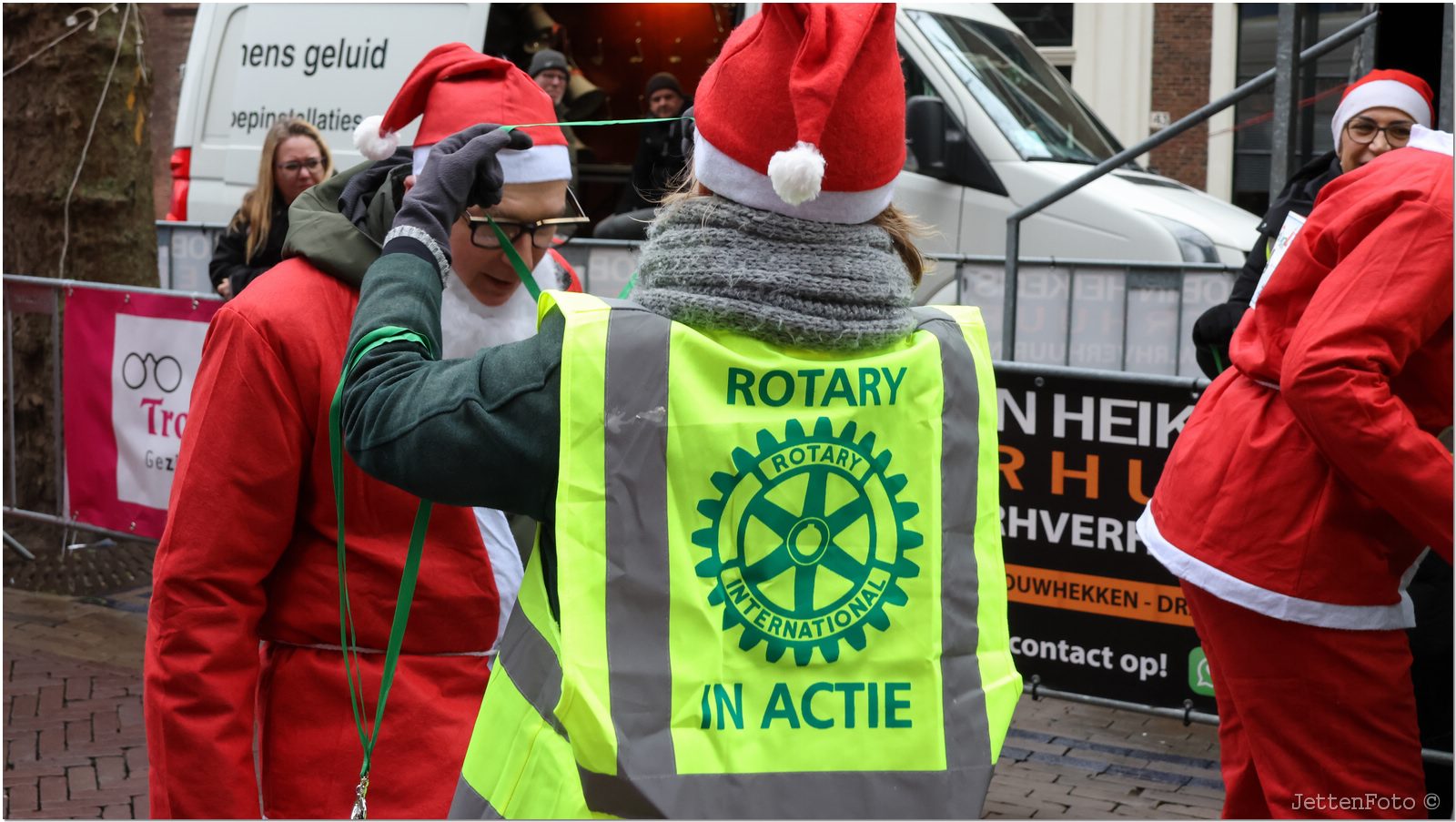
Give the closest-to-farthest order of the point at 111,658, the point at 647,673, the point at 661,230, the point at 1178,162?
1. the point at 647,673
2. the point at 661,230
3. the point at 111,658
4. the point at 1178,162

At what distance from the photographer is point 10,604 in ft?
23.2

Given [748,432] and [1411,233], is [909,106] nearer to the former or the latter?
[1411,233]

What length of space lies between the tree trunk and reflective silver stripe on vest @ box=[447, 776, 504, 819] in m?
6.44

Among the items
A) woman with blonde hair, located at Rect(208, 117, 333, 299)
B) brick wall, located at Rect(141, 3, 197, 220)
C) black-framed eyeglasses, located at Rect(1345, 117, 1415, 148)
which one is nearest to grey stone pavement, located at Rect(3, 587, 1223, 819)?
woman with blonde hair, located at Rect(208, 117, 333, 299)

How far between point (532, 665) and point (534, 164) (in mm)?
1211

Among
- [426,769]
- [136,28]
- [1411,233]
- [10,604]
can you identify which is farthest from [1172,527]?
[136,28]

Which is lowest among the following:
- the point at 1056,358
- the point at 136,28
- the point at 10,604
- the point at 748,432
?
the point at 10,604

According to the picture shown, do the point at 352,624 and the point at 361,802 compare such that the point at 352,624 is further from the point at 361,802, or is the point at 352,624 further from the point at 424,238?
the point at 424,238

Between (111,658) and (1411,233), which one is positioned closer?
(1411,233)

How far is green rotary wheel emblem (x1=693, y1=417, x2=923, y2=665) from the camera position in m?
1.88

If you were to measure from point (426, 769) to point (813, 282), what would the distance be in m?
1.14

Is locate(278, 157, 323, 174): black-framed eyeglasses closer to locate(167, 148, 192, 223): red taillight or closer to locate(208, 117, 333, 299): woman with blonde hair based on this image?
locate(208, 117, 333, 299): woman with blonde hair

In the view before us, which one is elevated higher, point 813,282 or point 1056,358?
point 813,282
